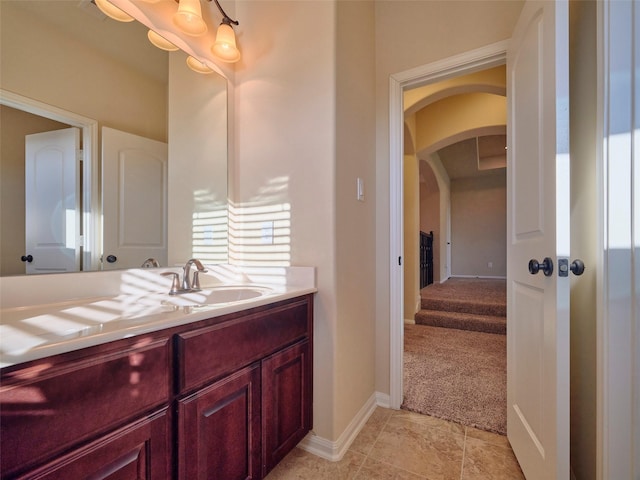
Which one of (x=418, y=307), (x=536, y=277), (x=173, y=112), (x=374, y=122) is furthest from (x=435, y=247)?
(x=173, y=112)

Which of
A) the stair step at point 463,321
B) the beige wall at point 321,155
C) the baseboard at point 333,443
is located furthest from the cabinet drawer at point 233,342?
the stair step at point 463,321

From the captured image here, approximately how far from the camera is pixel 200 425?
875 millimetres

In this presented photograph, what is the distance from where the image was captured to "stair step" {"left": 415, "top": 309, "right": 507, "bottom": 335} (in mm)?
3408

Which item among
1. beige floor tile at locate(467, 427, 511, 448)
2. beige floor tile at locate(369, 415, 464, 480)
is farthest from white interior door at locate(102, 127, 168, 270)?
beige floor tile at locate(467, 427, 511, 448)

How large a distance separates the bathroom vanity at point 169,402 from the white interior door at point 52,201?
0.55 meters

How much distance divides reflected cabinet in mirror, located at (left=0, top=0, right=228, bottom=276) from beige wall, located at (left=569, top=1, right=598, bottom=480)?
1.66m

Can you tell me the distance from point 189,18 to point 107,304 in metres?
1.32

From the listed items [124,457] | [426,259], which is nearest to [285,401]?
[124,457]

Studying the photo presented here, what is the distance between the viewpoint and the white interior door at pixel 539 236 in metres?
0.97

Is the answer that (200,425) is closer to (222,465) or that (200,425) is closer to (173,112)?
(222,465)

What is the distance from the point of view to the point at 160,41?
4.46 ft

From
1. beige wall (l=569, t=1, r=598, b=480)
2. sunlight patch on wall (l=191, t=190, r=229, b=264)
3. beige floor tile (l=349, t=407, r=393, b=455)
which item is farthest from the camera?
sunlight patch on wall (l=191, t=190, r=229, b=264)

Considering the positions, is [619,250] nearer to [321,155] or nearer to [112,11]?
[321,155]

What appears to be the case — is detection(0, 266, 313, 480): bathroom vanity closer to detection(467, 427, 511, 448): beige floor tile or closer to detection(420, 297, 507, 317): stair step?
detection(467, 427, 511, 448): beige floor tile
